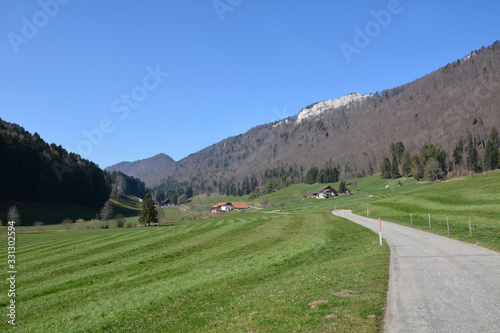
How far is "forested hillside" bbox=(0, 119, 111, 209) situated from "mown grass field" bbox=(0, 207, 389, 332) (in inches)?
4135

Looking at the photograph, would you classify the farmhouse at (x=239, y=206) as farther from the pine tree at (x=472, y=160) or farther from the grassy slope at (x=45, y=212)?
the pine tree at (x=472, y=160)

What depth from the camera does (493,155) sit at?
126 meters

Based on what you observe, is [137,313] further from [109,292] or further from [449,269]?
[449,269]

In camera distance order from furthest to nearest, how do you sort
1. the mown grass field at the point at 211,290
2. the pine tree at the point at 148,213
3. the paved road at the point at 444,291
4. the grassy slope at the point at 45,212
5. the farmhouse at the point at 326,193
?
the farmhouse at the point at 326,193
the grassy slope at the point at 45,212
the pine tree at the point at 148,213
the mown grass field at the point at 211,290
the paved road at the point at 444,291

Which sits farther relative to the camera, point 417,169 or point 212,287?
point 417,169

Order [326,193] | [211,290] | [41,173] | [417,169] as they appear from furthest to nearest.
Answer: [326,193] < [417,169] < [41,173] < [211,290]

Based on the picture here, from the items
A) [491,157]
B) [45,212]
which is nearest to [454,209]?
[491,157]

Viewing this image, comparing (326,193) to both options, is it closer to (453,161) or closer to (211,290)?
(453,161)

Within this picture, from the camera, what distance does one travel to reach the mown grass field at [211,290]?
935cm

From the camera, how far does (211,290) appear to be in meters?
14.1

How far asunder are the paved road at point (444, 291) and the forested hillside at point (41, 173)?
127 metres

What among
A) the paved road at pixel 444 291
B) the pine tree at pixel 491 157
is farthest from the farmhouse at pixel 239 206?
the paved road at pixel 444 291

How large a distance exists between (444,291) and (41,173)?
144m

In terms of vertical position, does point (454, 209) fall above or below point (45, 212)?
below
